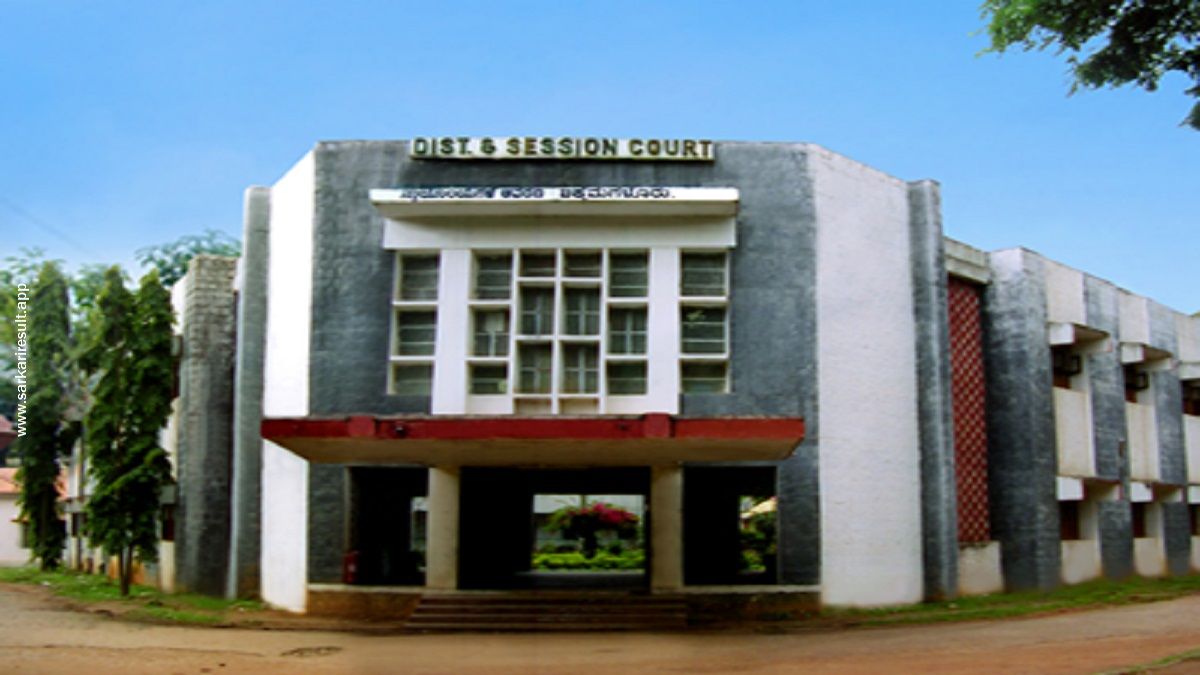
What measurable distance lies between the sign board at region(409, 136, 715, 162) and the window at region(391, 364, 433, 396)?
326 centimetres

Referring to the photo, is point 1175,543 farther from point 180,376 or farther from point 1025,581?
point 180,376

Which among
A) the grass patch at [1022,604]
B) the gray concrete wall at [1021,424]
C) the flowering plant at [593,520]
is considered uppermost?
the gray concrete wall at [1021,424]

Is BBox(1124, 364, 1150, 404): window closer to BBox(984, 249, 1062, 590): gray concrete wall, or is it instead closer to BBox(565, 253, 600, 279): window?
BBox(984, 249, 1062, 590): gray concrete wall

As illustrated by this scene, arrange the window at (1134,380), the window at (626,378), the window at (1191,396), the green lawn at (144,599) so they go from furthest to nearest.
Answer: the window at (1191,396), the window at (1134,380), the green lawn at (144,599), the window at (626,378)

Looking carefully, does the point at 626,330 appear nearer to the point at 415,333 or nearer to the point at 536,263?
the point at 536,263

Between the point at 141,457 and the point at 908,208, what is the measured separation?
14.5 m

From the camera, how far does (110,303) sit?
22391 mm

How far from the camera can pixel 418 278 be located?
59.5ft

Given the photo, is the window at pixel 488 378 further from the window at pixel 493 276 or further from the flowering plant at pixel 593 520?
the flowering plant at pixel 593 520

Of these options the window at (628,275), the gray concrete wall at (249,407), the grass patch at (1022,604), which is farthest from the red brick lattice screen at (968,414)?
the gray concrete wall at (249,407)

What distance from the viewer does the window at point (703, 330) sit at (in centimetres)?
1780

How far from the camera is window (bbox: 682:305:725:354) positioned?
58.4ft

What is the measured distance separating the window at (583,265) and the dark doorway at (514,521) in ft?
10.4

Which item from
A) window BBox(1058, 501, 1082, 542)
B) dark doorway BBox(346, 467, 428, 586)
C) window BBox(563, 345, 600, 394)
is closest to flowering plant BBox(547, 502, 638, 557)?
dark doorway BBox(346, 467, 428, 586)
